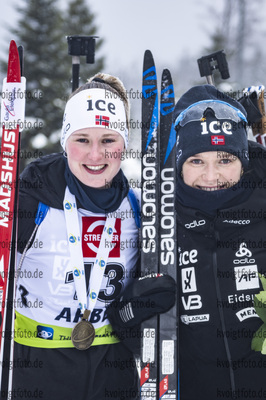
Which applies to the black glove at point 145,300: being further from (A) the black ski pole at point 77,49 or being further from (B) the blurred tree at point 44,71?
(B) the blurred tree at point 44,71

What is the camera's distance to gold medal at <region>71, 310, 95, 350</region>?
2.43 m

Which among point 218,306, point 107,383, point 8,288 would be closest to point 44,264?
point 8,288

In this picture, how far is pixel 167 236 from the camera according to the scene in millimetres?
2674

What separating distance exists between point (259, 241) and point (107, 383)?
1.19 meters

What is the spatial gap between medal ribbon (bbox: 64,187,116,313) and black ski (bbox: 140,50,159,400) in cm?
24

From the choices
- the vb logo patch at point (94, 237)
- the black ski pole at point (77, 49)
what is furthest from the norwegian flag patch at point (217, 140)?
the black ski pole at point (77, 49)

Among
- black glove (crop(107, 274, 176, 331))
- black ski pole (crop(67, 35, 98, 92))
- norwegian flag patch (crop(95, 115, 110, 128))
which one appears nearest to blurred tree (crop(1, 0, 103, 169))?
black ski pole (crop(67, 35, 98, 92))

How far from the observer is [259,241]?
2.57m

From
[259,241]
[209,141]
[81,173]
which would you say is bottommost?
[259,241]

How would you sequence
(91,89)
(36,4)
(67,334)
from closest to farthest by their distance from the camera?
(67,334)
(91,89)
(36,4)

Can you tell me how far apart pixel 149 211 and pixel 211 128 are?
616mm

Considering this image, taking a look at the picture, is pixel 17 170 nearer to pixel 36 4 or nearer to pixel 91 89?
pixel 91 89

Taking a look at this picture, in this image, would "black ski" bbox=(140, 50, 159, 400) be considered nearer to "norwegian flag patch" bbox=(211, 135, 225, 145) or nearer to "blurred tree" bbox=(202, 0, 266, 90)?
"norwegian flag patch" bbox=(211, 135, 225, 145)

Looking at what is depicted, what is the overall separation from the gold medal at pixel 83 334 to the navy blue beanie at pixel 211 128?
1050 millimetres
